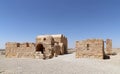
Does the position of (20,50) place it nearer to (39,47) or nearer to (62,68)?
(39,47)

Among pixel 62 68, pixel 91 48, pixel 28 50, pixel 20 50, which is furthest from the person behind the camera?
pixel 20 50

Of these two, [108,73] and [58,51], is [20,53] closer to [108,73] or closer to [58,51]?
[58,51]

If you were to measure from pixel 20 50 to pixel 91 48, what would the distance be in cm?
1239

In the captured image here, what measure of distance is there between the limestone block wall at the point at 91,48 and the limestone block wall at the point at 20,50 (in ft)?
28.8

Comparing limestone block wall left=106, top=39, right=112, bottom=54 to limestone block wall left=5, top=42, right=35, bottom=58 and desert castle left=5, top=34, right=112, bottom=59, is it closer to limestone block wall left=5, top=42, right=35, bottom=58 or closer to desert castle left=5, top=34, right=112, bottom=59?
desert castle left=5, top=34, right=112, bottom=59

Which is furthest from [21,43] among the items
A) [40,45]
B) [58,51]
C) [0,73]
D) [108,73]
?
[108,73]

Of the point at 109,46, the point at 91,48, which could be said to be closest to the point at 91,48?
the point at 91,48

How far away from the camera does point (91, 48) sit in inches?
706

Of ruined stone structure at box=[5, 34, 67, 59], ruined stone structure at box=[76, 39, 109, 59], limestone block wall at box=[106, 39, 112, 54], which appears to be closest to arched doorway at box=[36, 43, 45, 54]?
ruined stone structure at box=[5, 34, 67, 59]

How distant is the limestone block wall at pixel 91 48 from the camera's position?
17.5m

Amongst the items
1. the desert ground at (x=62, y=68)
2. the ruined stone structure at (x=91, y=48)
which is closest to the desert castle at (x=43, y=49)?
the ruined stone structure at (x=91, y=48)

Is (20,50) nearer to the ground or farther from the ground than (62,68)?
farther from the ground

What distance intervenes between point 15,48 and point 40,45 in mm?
4537

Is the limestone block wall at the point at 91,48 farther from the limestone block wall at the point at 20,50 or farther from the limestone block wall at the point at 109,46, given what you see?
the limestone block wall at the point at 20,50
